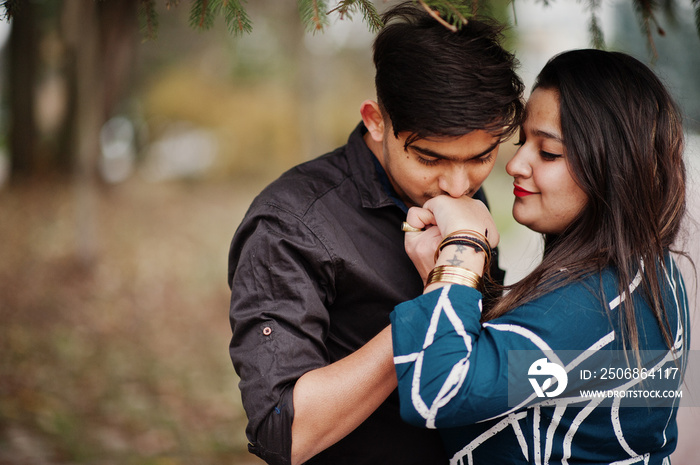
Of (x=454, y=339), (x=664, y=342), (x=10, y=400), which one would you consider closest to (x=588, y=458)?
(x=664, y=342)

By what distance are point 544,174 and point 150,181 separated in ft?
A: 31.8

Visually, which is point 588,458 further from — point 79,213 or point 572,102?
point 79,213

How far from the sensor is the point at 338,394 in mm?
1642

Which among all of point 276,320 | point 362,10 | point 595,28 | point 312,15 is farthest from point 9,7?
point 595,28

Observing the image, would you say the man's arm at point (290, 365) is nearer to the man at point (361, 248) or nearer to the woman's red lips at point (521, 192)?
the man at point (361, 248)

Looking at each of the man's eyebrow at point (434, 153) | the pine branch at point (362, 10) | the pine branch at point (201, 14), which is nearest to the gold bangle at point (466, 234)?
the man's eyebrow at point (434, 153)

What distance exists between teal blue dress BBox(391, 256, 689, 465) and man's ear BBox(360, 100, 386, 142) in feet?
2.26

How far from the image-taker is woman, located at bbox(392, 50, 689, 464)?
1.53m

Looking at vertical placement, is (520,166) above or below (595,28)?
below

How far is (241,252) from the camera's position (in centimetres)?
185

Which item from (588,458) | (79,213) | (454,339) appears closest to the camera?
(454,339)

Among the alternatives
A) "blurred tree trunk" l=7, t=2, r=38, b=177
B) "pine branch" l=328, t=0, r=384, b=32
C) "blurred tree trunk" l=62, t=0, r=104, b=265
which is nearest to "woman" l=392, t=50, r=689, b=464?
"pine branch" l=328, t=0, r=384, b=32

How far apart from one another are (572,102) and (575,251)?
0.44m

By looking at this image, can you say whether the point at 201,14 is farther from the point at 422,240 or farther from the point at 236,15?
the point at 422,240
